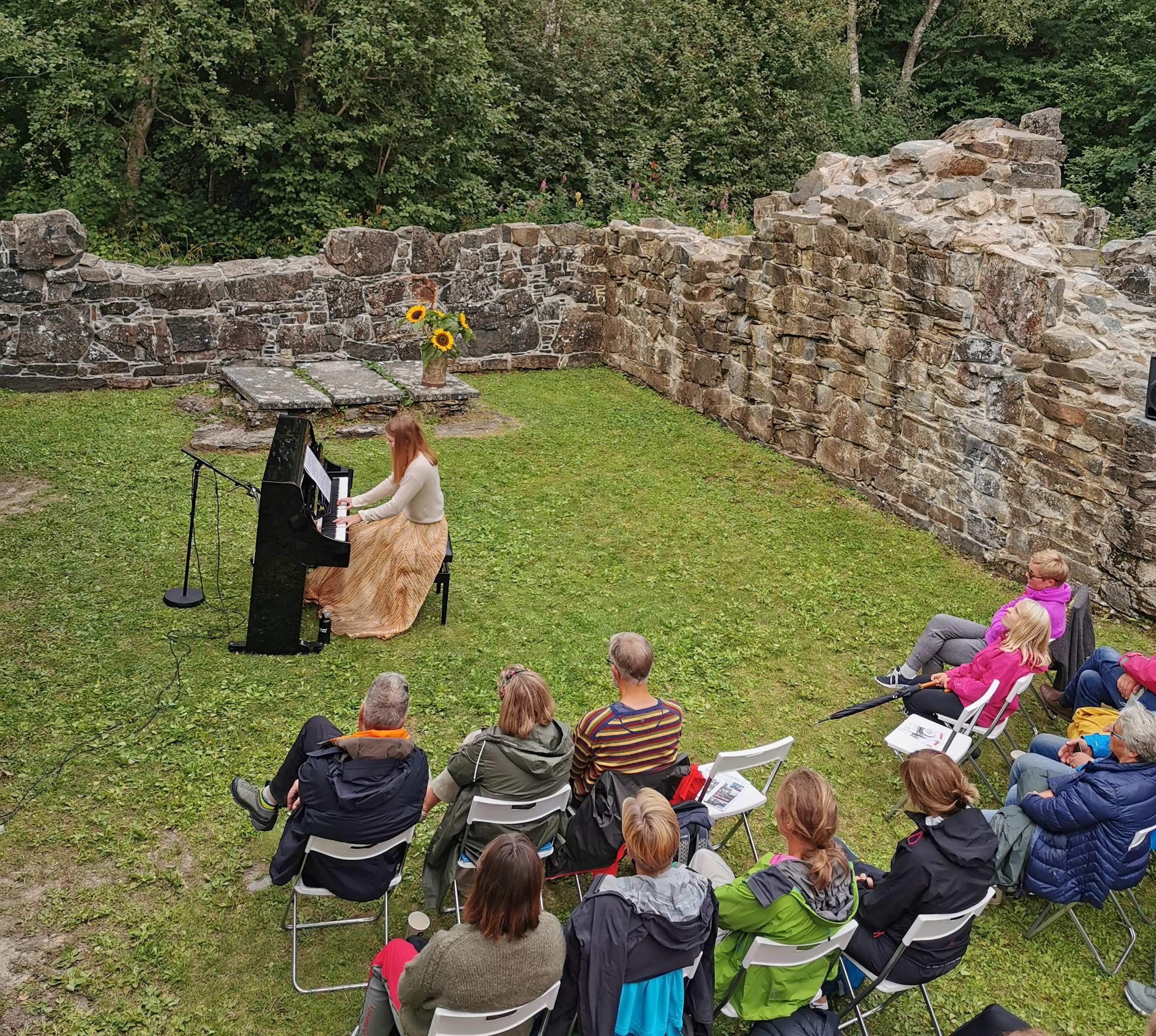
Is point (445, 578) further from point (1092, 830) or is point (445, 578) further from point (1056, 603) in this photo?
point (1092, 830)

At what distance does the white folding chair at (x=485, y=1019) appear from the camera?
3.33m

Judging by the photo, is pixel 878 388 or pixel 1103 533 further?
pixel 878 388

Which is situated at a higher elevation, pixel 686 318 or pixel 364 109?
pixel 364 109

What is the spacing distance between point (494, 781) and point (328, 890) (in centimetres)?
82

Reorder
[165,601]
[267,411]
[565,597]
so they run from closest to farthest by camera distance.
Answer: [165,601] → [565,597] → [267,411]

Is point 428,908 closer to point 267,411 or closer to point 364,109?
point 267,411

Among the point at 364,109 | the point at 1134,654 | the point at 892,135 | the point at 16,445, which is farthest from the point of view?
the point at 892,135

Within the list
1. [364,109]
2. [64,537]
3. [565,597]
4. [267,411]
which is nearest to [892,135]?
[364,109]

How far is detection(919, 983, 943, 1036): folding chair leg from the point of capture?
4.21 m

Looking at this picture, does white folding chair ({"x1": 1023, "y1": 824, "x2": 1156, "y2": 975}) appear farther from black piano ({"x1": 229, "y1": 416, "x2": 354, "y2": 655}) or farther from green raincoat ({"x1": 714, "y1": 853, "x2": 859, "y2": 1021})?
black piano ({"x1": 229, "y1": 416, "x2": 354, "y2": 655})

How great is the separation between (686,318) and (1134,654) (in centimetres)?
779

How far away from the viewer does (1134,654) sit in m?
5.65

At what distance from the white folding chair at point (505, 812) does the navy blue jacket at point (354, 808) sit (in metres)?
0.23

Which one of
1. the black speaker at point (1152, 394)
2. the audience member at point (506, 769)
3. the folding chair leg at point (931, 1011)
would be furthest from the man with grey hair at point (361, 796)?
the black speaker at point (1152, 394)
